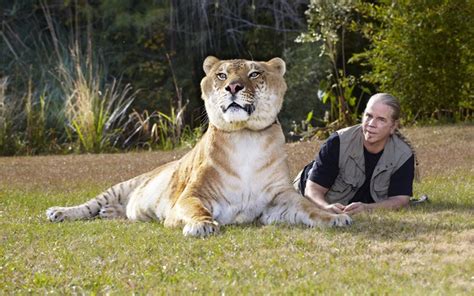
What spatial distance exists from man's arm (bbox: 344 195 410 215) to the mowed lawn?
0.33 ft

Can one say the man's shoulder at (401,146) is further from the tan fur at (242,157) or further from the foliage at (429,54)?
the foliage at (429,54)

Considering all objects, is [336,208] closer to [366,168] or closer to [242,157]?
[366,168]

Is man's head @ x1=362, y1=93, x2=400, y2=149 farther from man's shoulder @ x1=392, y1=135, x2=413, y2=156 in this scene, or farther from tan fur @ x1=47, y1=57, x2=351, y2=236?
tan fur @ x1=47, y1=57, x2=351, y2=236

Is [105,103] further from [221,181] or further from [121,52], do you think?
[221,181]

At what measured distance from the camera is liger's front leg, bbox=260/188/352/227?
709 cm

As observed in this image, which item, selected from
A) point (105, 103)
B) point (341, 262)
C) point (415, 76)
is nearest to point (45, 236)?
point (341, 262)

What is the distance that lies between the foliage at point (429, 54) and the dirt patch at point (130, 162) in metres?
1.06

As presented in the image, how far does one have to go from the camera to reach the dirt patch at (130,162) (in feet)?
38.9

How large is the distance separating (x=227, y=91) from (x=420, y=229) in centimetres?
171

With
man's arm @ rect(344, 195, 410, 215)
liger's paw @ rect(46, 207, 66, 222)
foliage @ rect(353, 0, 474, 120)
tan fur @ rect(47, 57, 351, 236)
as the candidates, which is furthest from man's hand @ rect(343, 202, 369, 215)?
foliage @ rect(353, 0, 474, 120)

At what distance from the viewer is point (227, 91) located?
7.43 metres

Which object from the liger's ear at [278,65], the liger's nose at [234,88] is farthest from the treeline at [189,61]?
the liger's nose at [234,88]

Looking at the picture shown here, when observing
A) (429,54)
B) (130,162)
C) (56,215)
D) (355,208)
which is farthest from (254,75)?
(429,54)

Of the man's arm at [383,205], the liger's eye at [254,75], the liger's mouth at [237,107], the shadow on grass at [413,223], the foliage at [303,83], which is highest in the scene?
the liger's eye at [254,75]
